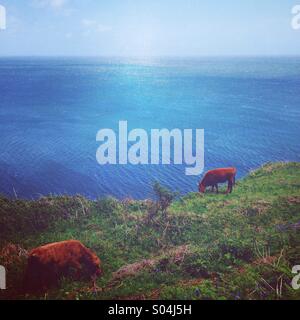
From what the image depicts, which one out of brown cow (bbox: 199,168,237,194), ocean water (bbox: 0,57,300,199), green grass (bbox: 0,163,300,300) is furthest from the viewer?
brown cow (bbox: 199,168,237,194)

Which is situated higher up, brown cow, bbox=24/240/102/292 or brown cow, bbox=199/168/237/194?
brown cow, bbox=199/168/237/194

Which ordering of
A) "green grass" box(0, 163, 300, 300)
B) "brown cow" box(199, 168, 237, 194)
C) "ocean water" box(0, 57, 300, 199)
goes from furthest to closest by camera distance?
"brown cow" box(199, 168, 237, 194) < "ocean water" box(0, 57, 300, 199) < "green grass" box(0, 163, 300, 300)

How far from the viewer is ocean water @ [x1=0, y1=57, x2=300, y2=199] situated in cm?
721

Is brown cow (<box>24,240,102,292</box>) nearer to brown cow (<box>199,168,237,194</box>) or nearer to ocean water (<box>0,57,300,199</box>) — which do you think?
ocean water (<box>0,57,300,199</box>)

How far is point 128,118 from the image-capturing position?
7.15 meters

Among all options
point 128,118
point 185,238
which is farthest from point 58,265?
point 128,118

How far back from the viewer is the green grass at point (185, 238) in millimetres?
6195

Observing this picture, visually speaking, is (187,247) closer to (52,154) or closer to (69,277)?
(69,277)

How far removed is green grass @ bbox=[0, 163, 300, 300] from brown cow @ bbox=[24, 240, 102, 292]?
14 cm

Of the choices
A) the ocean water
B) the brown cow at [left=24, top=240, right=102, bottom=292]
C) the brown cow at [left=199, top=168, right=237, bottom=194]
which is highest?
the ocean water

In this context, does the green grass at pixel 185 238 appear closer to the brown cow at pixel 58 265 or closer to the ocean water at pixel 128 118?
the brown cow at pixel 58 265

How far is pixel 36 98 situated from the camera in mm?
7500

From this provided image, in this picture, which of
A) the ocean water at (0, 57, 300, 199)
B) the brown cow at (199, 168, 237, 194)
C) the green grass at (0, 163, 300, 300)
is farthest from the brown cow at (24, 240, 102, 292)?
the brown cow at (199, 168, 237, 194)

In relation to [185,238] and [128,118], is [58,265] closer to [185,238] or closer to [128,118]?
[185,238]
